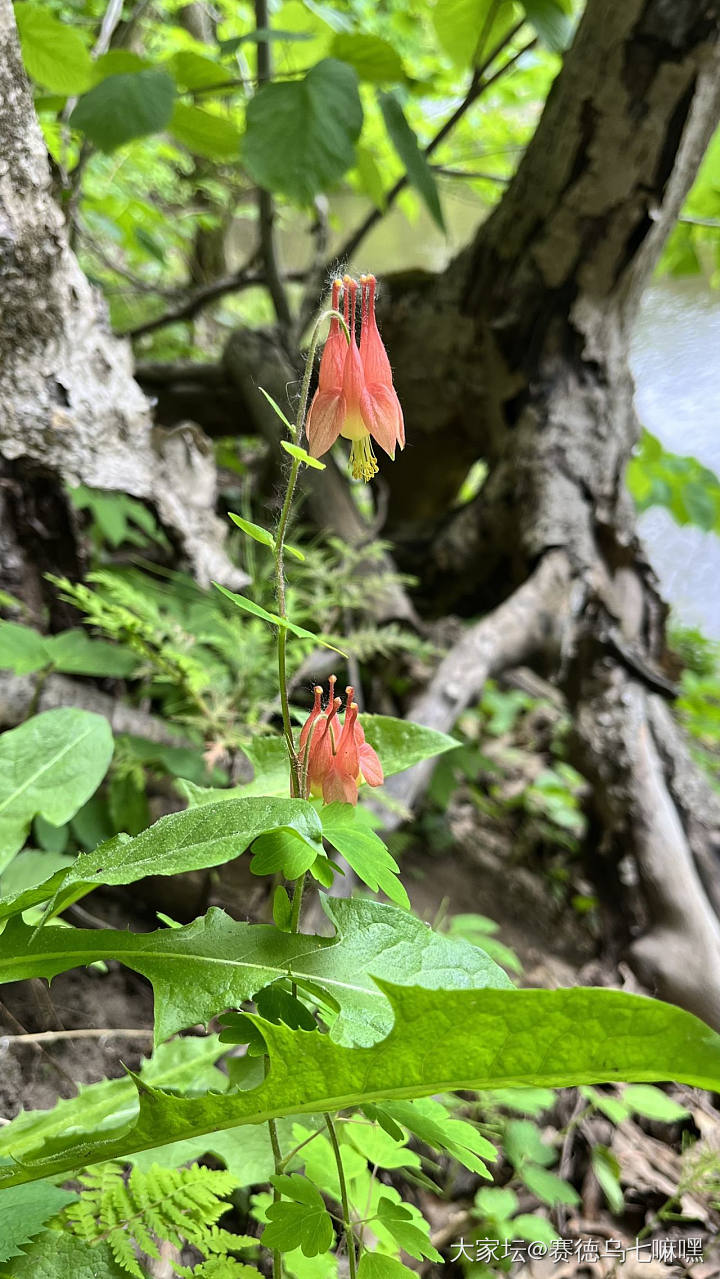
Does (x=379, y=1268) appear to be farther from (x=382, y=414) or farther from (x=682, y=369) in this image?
(x=682, y=369)

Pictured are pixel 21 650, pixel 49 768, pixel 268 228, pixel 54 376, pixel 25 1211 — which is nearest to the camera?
pixel 25 1211

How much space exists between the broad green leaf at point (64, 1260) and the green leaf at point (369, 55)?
7.63 feet

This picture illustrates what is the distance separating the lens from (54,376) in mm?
1513

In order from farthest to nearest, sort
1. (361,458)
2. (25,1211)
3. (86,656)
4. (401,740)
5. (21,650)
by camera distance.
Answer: (86,656)
(21,650)
(401,740)
(361,458)
(25,1211)

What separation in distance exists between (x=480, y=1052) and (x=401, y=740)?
41 cm

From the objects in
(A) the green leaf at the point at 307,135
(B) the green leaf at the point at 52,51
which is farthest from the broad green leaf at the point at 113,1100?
(B) the green leaf at the point at 52,51

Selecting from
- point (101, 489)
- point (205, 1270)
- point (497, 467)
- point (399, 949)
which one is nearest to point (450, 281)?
point (497, 467)

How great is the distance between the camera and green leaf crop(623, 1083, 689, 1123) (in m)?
1.44

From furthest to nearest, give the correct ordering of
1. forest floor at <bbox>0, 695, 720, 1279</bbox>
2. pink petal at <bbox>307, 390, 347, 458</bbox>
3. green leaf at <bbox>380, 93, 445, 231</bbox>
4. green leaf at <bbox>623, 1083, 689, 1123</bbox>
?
1. green leaf at <bbox>380, 93, 445, 231</bbox>
2. green leaf at <bbox>623, 1083, 689, 1123</bbox>
3. forest floor at <bbox>0, 695, 720, 1279</bbox>
4. pink petal at <bbox>307, 390, 347, 458</bbox>

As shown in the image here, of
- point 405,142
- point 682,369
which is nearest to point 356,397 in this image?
point 405,142

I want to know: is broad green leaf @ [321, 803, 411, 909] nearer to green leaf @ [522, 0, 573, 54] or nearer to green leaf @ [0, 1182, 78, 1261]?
green leaf @ [0, 1182, 78, 1261]

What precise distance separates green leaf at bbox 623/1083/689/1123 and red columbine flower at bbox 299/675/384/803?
1122mm

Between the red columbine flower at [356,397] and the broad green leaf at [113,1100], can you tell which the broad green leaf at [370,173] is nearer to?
the red columbine flower at [356,397]

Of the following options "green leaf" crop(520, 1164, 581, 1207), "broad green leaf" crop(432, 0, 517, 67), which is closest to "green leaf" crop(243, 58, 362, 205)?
"broad green leaf" crop(432, 0, 517, 67)
